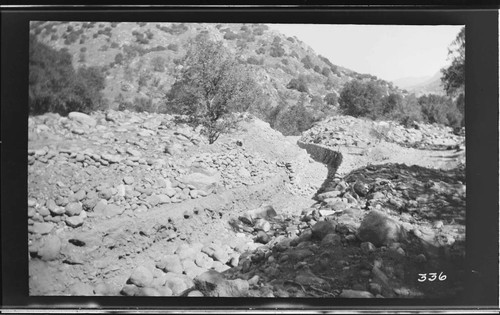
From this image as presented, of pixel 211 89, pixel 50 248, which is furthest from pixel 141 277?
pixel 211 89

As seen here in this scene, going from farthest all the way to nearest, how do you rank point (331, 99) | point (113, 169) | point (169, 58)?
point (331, 99), point (169, 58), point (113, 169)

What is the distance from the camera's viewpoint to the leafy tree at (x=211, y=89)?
12.9 ft

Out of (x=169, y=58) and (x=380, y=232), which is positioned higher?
(x=169, y=58)

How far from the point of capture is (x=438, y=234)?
387 centimetres

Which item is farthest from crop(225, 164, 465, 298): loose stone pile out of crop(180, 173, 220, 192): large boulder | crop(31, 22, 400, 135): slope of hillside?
crop(31, 22, 400, 135): slope of hillside

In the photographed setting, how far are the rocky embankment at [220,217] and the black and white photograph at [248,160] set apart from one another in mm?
15

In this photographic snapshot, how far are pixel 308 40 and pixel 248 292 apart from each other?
8.66 feet

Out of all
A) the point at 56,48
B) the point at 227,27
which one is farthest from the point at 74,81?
the point at 227,27

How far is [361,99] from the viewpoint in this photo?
3988 mm

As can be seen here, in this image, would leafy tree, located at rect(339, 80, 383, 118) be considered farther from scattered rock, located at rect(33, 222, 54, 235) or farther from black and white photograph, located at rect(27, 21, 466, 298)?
scattered rock, located at rect(33, 222, 54, 235)

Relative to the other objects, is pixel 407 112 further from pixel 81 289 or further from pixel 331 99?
pixel 81 289

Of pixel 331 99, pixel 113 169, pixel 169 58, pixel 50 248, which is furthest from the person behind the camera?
pixel 331 99

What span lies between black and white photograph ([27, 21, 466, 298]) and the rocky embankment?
1 centimetres

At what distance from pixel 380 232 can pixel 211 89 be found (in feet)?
7.53
